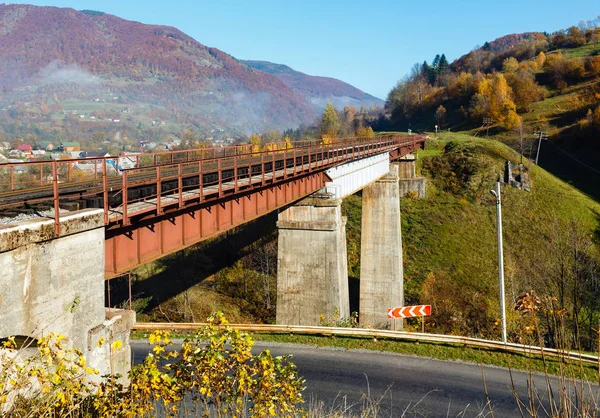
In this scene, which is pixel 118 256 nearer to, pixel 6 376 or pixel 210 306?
pixel 6 376

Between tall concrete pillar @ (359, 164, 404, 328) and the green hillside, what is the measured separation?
153 inches

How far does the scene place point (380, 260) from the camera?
36500 millimetres

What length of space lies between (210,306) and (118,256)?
2755cm

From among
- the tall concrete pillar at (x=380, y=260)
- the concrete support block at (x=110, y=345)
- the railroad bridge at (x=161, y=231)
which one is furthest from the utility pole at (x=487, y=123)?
the concrete support block at (x=110, y=345)

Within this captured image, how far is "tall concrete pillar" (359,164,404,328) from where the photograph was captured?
3559 cm

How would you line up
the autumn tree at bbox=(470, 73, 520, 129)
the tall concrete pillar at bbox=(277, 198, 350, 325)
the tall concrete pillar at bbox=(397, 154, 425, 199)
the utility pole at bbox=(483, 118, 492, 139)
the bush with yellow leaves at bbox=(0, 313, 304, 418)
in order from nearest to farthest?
the bush with yellow leaves at bbox=(0, 313, 304, 418)
the tall concrete pillar at bbox=(277, 198, 350, 325)
the tall concrete pillar at bbox=(397, 154, 425, 199)
the autumn tree at bbox=(470, 73, 520, 129)
the utility pole at bbox=(483, 118, 492, 139)

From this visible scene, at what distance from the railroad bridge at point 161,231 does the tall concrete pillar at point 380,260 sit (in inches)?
3.0

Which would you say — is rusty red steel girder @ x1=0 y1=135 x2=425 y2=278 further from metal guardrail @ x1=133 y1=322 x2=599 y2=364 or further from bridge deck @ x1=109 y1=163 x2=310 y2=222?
metal guardrail @ x1=133 y1=322 x2=599 y2=364

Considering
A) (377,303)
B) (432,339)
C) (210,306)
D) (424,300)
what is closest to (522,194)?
(424,300)

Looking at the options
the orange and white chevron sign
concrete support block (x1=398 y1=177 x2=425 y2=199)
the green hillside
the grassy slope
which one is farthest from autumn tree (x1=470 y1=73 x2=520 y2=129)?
the orange and white chevron sign

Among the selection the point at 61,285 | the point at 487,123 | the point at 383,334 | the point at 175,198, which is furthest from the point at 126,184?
the point at 487,123

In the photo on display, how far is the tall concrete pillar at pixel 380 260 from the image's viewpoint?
35594 millimetres

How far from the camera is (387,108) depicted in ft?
559

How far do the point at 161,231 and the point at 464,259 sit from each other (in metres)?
36.7
